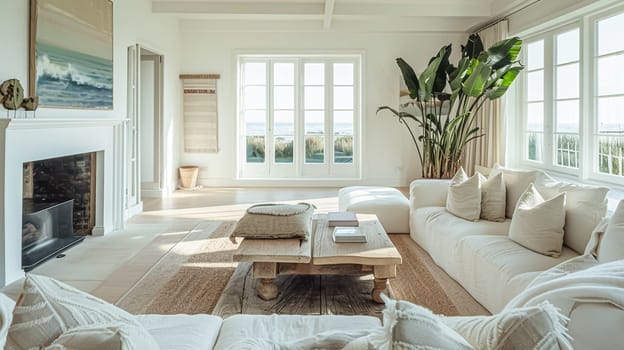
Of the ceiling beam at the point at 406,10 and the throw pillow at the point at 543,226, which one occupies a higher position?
the ceiling beam at the point at 406,10

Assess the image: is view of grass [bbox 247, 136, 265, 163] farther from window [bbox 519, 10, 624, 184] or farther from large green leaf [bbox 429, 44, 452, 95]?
window [bbox 519, 10, 624, 184]

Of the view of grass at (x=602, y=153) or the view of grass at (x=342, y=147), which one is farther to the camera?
the view of grass at (x=342, y=147)

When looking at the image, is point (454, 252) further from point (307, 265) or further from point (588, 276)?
point (588, 276)

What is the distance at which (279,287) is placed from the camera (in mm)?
3355

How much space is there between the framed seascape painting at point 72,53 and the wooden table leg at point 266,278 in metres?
2.49

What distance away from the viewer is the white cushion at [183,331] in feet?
4.71

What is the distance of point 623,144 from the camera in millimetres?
4465

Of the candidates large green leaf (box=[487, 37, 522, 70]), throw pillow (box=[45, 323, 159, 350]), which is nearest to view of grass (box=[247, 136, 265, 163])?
large green leaf (box=[487, 37, 522, 70])

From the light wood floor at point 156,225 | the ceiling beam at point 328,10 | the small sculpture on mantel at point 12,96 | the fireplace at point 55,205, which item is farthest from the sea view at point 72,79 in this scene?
the ceiling beam at point 328,10

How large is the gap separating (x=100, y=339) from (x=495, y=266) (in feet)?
7.87

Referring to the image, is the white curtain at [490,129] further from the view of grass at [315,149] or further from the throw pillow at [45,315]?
the throw pillow at [45,315]

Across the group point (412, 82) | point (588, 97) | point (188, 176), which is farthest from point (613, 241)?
point (188, 176)

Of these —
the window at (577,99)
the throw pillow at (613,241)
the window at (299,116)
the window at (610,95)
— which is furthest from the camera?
the window at (299,116)

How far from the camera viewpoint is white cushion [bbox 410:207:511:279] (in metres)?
3.48
